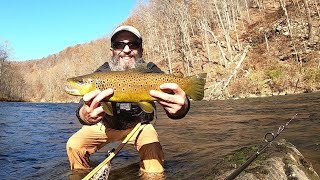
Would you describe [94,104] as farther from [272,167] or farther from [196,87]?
[272,167]

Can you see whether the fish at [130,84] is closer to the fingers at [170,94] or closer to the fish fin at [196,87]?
the fish fin at [196,87]

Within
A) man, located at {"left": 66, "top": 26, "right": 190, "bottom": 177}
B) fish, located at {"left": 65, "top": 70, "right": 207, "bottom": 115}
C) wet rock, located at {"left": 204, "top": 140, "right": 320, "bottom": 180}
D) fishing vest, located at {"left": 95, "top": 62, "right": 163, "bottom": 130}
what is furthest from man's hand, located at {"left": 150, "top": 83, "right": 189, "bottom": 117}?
fishing vest, located at {"left": 95, "top": 62, "right": 163, "bottom": 130}

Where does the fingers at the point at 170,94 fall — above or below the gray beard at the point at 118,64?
below

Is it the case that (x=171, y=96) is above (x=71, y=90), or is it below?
below

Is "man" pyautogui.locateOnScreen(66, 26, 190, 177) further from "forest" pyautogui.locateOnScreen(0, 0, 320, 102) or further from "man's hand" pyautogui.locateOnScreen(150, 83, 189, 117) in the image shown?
"forest" pyautogui.locateOnScreen(0, 0, 320, 102)

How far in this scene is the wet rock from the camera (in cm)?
407

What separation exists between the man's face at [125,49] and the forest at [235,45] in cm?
2529

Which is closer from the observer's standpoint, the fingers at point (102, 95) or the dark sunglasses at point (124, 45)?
the fingers at point (102, 95)

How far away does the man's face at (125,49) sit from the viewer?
552 cm

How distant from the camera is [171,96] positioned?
11.5 feet

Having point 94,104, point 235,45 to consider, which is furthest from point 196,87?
point 235,45

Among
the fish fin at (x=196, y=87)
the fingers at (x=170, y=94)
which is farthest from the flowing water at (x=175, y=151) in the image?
the fingers at (x=170, y=94)

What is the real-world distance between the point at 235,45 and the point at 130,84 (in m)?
53.4

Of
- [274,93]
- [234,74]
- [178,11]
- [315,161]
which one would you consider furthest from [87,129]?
[178,11]
